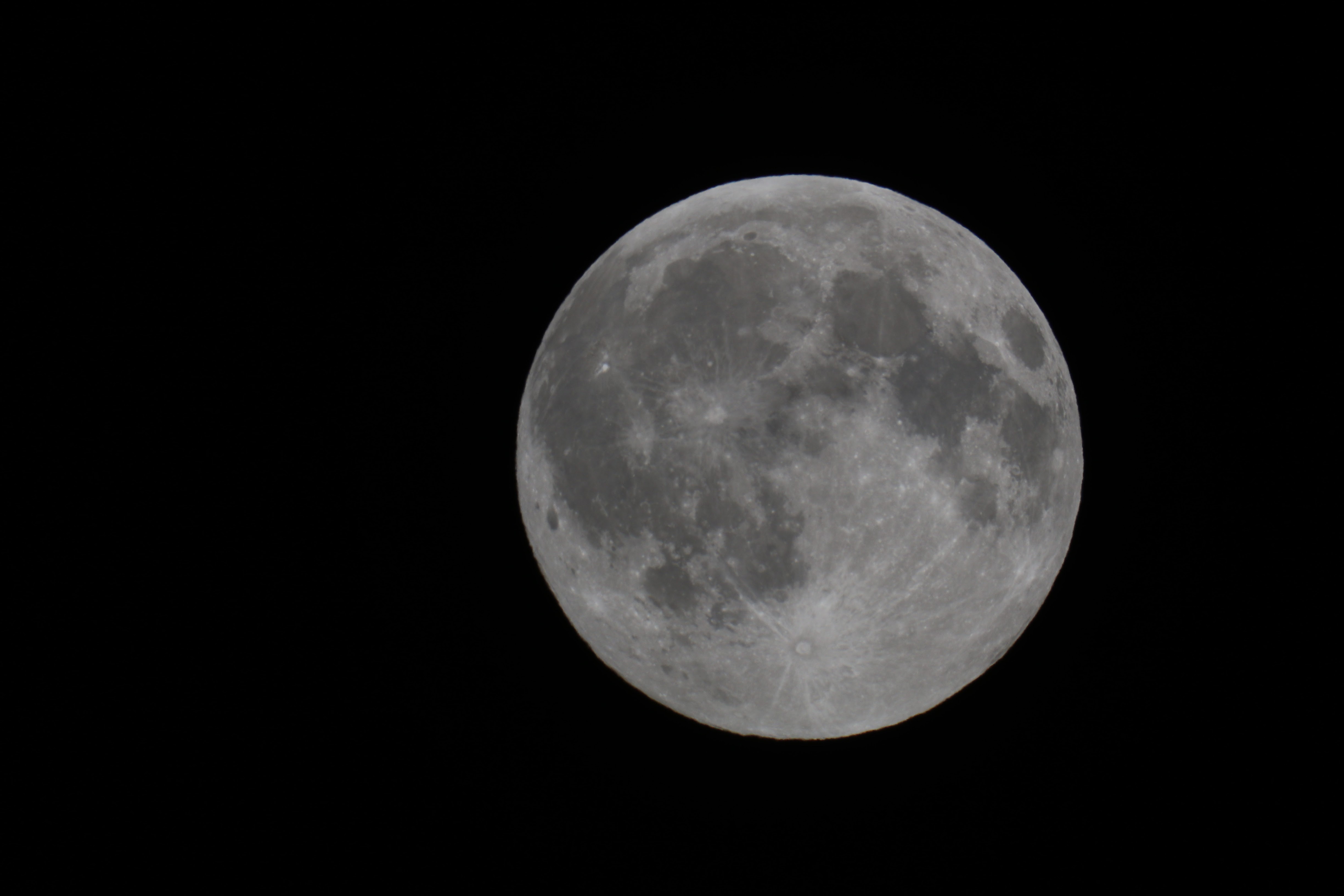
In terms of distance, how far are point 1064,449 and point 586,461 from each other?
2379 mm

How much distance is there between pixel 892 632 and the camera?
4.03 meters

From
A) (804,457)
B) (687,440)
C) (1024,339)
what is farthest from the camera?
(1024,339)

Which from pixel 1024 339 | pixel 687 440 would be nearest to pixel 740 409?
pixel 687 440

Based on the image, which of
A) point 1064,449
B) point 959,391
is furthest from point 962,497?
point 1064,449

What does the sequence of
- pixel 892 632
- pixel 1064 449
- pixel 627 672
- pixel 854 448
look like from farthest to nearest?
pixel 627 672 → pixel 1064 449 → pixel 892 632 → pixel 854 448

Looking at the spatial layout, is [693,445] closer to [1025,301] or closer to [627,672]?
[627,672]

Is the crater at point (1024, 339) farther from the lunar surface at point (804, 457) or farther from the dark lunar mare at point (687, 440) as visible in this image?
the dark lunar mare at point (687, 440)

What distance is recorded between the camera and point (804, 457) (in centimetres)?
Answer: 372

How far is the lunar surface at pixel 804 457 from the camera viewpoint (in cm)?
377

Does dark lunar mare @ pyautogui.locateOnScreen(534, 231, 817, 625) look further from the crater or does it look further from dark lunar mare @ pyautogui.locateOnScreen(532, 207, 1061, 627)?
the crater

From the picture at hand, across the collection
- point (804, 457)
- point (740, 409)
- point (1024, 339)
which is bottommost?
point (804, 457)

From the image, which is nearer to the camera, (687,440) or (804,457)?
(804,457)

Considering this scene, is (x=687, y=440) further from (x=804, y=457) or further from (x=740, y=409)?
(x=804, y=457)

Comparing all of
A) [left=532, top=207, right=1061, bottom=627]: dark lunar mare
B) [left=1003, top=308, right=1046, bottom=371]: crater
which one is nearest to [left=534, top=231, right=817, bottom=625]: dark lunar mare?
[left=532, top=207, right=1061, bottom=627]: dark lunar mare
